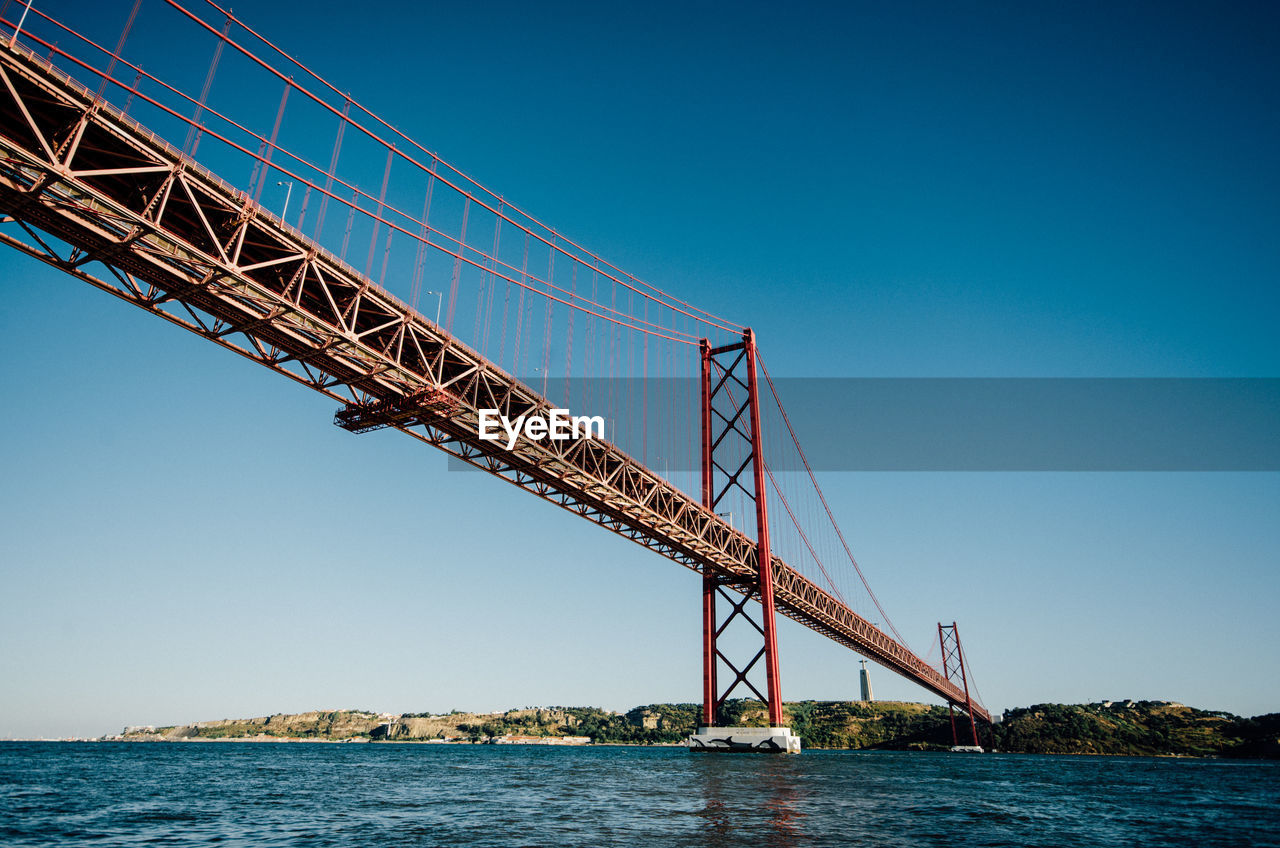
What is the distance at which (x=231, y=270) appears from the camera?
15.4m

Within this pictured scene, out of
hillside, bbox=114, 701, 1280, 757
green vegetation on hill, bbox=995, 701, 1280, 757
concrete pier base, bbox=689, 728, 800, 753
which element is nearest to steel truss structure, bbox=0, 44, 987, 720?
concrete pier base, bbox=689, 728, 800, 753

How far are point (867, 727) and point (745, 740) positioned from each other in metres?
92.1

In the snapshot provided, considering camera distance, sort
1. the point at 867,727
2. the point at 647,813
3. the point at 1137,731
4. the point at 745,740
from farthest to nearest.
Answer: the point at 867,727
the point at 1137,731
the point at 745,740
the point at 647,813

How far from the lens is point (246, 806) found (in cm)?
1881

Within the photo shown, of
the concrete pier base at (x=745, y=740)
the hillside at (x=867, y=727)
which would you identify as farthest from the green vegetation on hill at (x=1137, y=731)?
the concrete pier base at (x=745, y=740)

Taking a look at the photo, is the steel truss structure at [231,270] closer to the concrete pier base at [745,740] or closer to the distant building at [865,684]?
the concrete pier base at [745,740]

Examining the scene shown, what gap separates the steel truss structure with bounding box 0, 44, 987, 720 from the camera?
12766mm

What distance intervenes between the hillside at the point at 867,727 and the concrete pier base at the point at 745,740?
51.4ft

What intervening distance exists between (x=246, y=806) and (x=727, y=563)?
2418 cm

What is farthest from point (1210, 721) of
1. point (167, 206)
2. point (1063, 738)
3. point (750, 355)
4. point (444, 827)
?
point (167, 206)

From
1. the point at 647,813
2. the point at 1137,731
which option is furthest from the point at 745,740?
the point at 1137,731

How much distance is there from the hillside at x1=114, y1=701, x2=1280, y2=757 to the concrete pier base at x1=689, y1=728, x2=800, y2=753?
617 inches

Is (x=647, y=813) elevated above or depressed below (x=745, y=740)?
below

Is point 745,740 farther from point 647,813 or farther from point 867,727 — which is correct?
point 867,727
